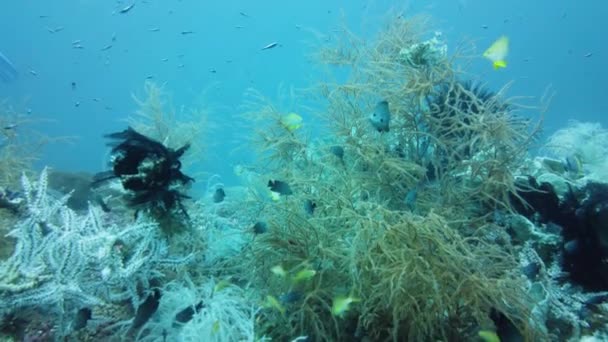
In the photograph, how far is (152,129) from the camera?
9.38 meters

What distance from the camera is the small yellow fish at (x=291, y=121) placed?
21.0 ft

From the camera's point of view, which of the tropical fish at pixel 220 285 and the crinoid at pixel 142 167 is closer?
the crinoid at pixel 142 167

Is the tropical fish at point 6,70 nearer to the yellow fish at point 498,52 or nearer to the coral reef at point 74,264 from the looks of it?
the coral reef at point 74,264

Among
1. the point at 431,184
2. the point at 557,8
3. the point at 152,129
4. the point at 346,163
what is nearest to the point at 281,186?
the point at 346,163

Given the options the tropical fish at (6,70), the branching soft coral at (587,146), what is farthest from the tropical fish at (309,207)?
the tropical fish at (6,70)

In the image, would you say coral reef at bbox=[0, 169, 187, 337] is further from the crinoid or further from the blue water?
the blue water

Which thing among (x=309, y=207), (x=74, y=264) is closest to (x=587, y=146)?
(x=309, y=207)

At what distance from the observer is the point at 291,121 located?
6.48 meters

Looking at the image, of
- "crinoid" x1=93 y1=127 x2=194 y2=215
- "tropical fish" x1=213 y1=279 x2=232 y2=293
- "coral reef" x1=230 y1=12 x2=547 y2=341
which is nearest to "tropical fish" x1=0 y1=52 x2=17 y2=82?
"coral reef" x1=230 y1=12 x2=547 y2=341

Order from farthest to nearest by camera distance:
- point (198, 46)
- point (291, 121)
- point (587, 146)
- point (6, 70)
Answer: point (198, 46) → point (6, 70) → point (587, 146) → point (291, 121)

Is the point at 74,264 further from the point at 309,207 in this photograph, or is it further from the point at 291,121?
the point at 291,121

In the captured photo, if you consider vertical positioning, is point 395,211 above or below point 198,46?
above

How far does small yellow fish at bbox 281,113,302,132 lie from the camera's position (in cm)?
640

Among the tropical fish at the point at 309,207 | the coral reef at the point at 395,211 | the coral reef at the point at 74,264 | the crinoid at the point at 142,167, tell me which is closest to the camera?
the coral reef at the point at 395,211
